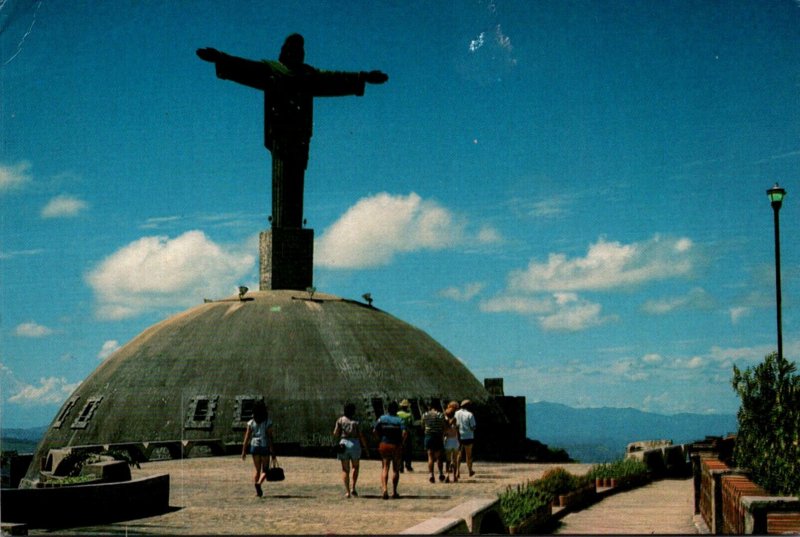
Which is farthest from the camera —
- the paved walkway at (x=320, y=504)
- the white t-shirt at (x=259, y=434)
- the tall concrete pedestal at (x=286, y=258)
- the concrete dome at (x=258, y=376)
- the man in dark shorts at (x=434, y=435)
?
the tall concrete pedestal at (x=286, y=258)

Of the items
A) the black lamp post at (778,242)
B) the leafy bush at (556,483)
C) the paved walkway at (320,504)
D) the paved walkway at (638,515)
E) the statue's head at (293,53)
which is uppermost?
the statue's head at (293,53)

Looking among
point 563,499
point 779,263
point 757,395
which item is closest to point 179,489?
point 563,499

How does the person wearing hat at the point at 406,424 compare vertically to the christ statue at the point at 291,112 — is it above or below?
below

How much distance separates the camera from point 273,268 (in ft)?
164

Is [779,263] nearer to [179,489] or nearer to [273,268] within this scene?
[179,489]

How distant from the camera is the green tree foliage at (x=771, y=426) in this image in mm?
14961

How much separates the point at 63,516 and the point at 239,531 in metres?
2.95

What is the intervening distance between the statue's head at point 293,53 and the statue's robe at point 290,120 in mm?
304

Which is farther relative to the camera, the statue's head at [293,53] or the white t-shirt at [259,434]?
the statue's head at [293,53]

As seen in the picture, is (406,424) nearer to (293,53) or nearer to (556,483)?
(556,483)

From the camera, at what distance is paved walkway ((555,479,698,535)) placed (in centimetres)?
1959

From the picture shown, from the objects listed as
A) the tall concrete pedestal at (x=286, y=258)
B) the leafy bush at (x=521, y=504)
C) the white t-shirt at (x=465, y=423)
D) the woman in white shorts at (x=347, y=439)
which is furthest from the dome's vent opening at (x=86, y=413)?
the leafy bush at (x=521, y=504)

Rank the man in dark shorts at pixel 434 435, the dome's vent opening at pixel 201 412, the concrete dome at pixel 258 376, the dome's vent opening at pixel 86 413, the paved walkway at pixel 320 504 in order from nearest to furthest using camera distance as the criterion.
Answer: the paved walkway at pixel 320 504 → the man in dark shorts at pixel 434 435 → the dome's vent opening at pixel 201 412 → the concrete dome at pixel 258 376 → the dome's vent opening at pixel 86 413

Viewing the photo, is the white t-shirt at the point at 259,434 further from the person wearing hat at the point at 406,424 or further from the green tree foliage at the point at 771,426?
the green tree foliage at the point at 771,426
